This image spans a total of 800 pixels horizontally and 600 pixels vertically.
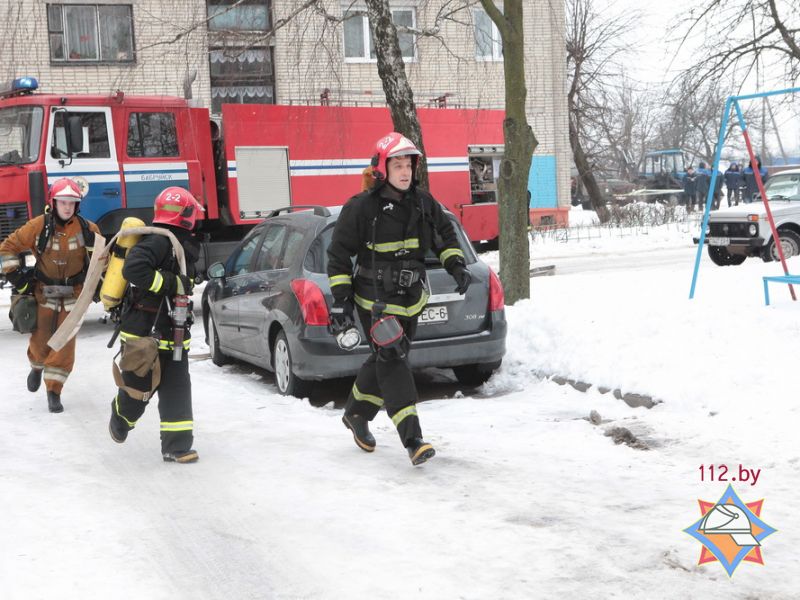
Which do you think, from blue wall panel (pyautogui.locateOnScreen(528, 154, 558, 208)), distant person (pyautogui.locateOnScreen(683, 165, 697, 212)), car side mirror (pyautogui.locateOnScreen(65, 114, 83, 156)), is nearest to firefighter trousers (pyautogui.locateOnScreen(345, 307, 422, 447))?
car side mirror (pyautogui.locateOnScreen(65, 114, 83, 156))

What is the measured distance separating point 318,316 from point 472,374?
1646 mm

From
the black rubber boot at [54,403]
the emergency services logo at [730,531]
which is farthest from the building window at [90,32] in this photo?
the emergency services logo at [730,531]

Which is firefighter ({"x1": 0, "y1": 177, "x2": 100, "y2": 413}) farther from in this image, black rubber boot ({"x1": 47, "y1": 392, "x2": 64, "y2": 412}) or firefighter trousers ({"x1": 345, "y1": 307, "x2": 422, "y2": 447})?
firefighter trousers ({"x1": 345, "y1": 307, "x2": 422, "y2": 447})

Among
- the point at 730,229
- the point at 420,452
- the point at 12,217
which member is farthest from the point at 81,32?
the point at 420,452

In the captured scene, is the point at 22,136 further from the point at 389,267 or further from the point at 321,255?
the point at 389,267

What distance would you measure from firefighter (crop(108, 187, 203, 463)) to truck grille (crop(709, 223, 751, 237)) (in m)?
12.4

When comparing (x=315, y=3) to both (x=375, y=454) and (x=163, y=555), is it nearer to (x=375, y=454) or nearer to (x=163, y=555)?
(x=375, y=454)

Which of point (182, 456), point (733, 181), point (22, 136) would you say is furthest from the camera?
point (733, 181)

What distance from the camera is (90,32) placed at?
24859 mm

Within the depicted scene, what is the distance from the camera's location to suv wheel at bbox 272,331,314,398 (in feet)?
26.1

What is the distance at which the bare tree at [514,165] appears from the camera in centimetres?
1062

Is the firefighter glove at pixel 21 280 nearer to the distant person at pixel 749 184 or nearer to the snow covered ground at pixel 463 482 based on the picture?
the snow covered ground at pixel 463 482

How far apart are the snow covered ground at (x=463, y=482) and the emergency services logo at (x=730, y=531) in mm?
53

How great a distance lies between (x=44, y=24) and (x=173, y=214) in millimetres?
20212
